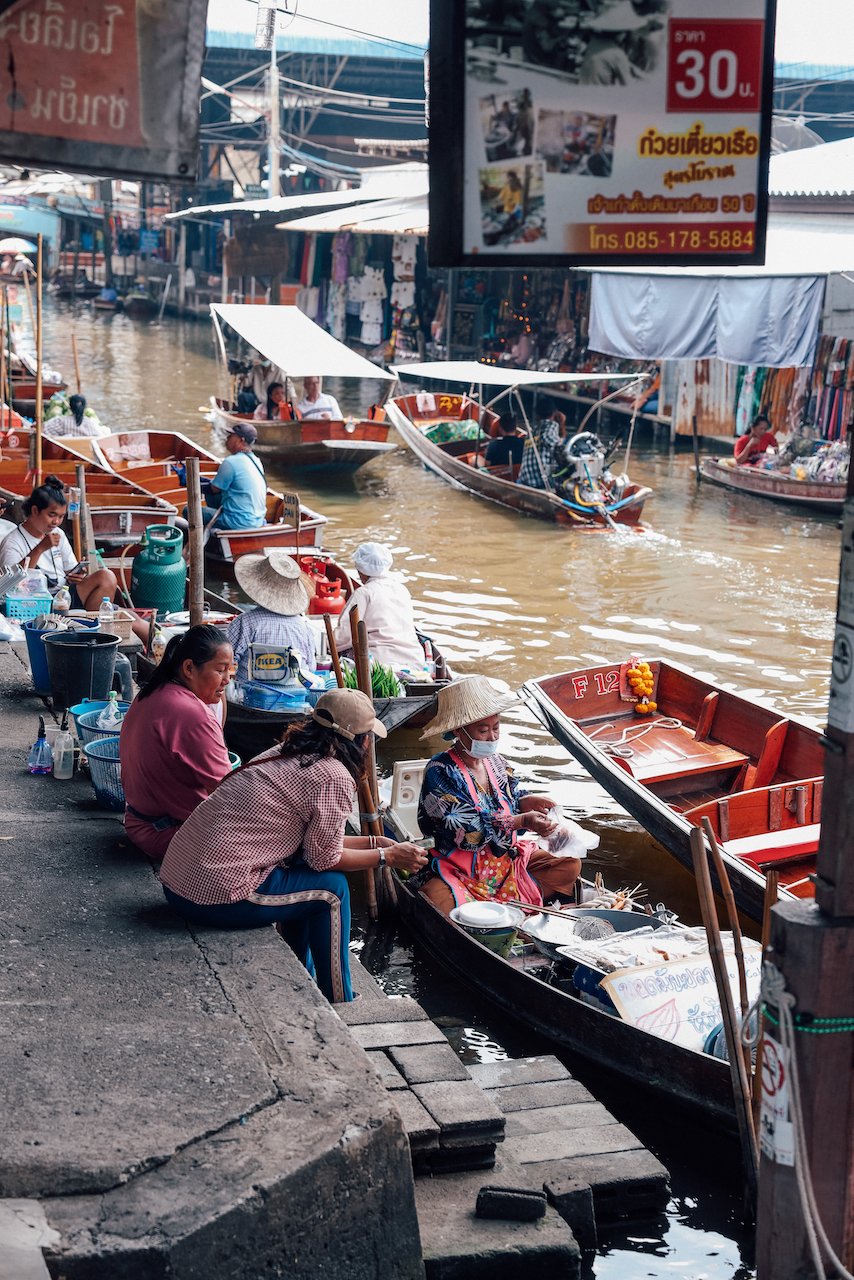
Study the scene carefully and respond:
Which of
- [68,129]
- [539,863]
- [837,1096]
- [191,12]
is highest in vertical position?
[191,12]

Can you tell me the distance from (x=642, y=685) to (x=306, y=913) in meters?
4.98

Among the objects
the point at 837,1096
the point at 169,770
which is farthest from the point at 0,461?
the point at 837,1096

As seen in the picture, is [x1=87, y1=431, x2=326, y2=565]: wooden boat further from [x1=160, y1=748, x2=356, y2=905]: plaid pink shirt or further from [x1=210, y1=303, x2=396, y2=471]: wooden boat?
[x1=160, y1=748, x2=356, y2=905]: plaid pink shirt

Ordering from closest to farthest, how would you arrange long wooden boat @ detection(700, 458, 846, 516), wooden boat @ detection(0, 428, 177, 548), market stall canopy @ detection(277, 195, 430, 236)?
wooden boat @ detection(0, 428, 177, 548)
long wooden boat @ detection(700, 458, 846, 516)
market stall canopy @ detection(277, 195, 430, 236)

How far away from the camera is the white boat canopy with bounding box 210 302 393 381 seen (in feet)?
58.5

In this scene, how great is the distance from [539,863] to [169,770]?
6.76 ft

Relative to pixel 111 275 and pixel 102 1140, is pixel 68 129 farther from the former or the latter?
pixel 111 275

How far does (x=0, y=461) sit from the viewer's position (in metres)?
14.8

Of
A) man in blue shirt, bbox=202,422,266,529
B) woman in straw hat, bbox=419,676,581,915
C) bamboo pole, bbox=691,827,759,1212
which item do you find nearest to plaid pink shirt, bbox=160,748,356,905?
bamboo pole, bbox=691,827,759,1212

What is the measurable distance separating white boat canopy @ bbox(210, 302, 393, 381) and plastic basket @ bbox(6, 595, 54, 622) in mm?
8736

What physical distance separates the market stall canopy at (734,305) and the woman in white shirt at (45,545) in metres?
9.48

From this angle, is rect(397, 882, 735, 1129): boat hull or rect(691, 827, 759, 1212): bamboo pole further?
rect(397, 882, 735, 1129): boat hull

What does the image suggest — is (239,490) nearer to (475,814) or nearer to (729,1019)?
(475,814)

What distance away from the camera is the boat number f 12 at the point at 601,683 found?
9320mm
